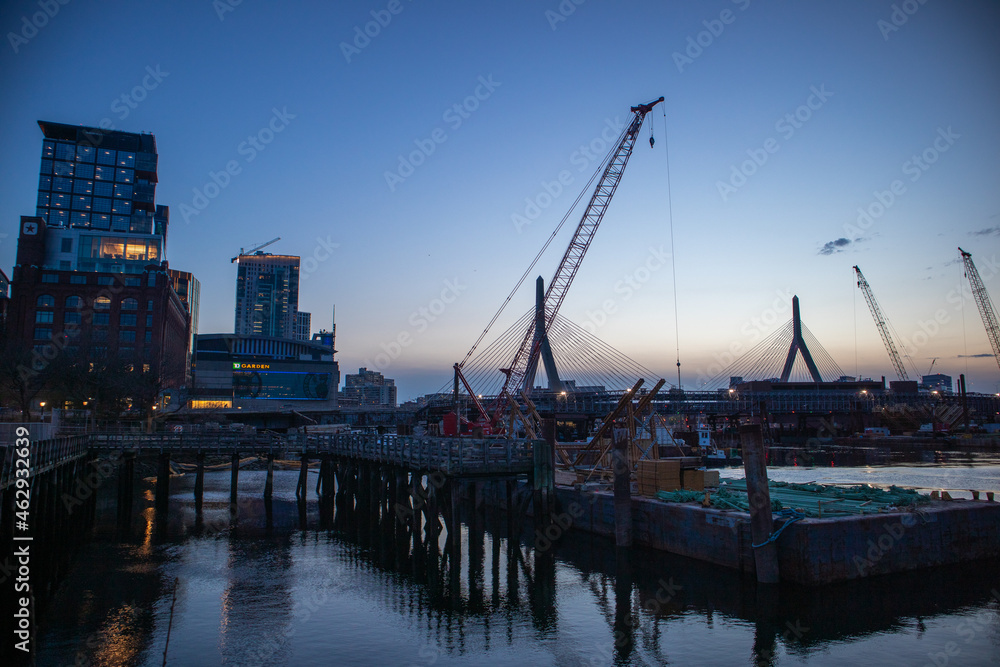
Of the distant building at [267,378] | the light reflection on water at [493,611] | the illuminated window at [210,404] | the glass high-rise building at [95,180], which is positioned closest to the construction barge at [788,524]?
the light reflection on water at [493,611]

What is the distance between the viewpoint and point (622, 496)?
3069cm

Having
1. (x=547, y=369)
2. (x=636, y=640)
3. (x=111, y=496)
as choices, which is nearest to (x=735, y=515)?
(x=636, y=640)

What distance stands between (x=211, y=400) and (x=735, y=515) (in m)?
141

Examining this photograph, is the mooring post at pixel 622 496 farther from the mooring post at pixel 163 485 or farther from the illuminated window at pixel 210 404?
the illuminated window at pixel 210 404

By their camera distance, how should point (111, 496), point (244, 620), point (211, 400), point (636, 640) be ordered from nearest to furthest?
point (636, 640), point (244, 620), point (111, 496), point (211, 400)

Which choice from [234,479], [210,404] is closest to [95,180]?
[210,404]

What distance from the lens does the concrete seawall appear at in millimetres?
24078

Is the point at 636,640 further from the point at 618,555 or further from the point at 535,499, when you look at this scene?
the point at 535,499

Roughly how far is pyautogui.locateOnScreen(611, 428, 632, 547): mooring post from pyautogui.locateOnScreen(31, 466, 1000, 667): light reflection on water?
92 centimetres

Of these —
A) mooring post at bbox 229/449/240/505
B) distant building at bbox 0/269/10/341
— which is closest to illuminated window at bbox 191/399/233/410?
distant building at bbox 0/269/10/341

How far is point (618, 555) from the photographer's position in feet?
99.0

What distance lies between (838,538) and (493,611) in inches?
519

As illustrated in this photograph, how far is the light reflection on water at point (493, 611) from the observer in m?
19.5

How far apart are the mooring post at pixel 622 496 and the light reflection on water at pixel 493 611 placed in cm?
92
